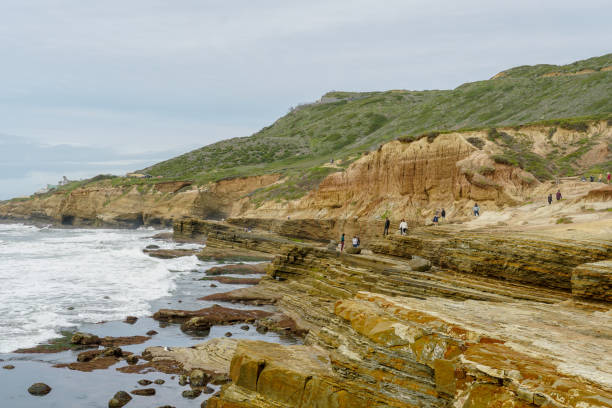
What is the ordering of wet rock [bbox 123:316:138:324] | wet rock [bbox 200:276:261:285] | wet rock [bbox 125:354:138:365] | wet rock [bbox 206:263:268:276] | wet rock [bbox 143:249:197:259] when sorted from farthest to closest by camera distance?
wet rock [bbox 143:249:197:259], wet rock [bbox 206:263:268:276], wet rock [bbox 200:276:261:285], wet rock [bbox 123:316:138:324], wet rock [bbox 125:354:138:365]

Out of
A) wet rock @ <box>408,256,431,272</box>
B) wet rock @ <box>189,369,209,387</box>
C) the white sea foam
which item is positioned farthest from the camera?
the white sea foam

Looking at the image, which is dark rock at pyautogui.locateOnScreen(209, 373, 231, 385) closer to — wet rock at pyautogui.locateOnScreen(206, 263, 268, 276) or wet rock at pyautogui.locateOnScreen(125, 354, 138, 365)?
wet rock at pyautogui.locateOnScreen(125, 354, 138, 365)

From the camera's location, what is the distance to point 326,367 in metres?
12.2

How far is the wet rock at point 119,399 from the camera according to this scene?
14.6m

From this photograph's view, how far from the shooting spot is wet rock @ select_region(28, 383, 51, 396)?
15359 millimetres

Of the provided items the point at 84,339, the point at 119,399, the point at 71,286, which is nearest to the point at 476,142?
the point at 71,286

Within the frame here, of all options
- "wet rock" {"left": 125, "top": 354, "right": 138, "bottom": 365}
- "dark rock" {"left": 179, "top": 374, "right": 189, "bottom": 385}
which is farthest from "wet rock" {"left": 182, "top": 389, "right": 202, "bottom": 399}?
"wet rock" {"left": 125, "top": 354, "right": 138, "bottom": 365}

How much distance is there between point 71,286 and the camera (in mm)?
32688

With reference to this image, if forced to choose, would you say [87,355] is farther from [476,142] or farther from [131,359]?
[476,142]

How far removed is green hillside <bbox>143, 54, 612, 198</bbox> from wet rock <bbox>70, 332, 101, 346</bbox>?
50.8m

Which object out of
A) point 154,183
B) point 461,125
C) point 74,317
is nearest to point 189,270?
point 74,317

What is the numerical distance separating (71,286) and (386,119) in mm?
115304

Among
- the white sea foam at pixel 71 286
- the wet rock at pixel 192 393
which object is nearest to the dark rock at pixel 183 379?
the wet rock at pixel 192 393

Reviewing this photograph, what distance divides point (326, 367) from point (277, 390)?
1.42 metres
